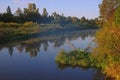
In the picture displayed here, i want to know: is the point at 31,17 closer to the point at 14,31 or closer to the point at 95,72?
the point at 14,31

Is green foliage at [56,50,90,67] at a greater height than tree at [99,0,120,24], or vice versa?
tree at [99,0,120,24]

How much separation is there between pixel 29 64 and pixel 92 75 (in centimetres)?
692

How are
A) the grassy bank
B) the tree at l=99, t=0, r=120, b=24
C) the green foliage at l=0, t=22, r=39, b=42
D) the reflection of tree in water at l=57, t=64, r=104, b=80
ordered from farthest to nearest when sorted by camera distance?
the green foliage at l=0, t=22, r=39, b=42 → the tree at l=99, t=0, r=120, b=24 → the reflection of tree in water at l=57, t=64, r=104, b=80 → the grassy bank

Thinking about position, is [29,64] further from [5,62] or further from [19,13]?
[19,13]

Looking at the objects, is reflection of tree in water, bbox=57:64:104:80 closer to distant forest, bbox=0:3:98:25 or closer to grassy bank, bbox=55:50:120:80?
grassy bank, bbox=55:50:120:80

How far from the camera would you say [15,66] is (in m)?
24.2

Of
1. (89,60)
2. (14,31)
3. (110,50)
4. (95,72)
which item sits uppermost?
(110,50)

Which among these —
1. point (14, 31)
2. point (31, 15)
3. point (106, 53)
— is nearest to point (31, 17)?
point (31, 15)

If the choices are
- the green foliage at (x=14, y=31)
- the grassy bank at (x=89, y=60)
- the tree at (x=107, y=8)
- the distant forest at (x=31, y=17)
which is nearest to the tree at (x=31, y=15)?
the distant forest at (x=31, y=17)

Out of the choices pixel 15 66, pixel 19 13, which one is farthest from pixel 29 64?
pixel 19 13

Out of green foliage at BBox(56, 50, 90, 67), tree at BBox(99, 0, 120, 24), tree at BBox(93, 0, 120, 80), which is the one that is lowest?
green foliage at BBox(56, 50, 90, 67)

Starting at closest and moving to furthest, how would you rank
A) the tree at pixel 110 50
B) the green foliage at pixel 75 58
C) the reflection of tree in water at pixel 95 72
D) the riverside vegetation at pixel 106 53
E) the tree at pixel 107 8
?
the tree at pixel 110 50 → the riverside vegetation at pixel 106 53 → the reflection of tree in water at pixel 95 72 → the green foliage at pixel 75 58 → the tree at pixel 107 8

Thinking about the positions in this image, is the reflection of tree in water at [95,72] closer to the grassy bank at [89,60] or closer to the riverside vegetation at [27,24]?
the grassy bank at [89,60]

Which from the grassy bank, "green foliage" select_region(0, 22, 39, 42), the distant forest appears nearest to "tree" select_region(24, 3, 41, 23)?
the distant forest
